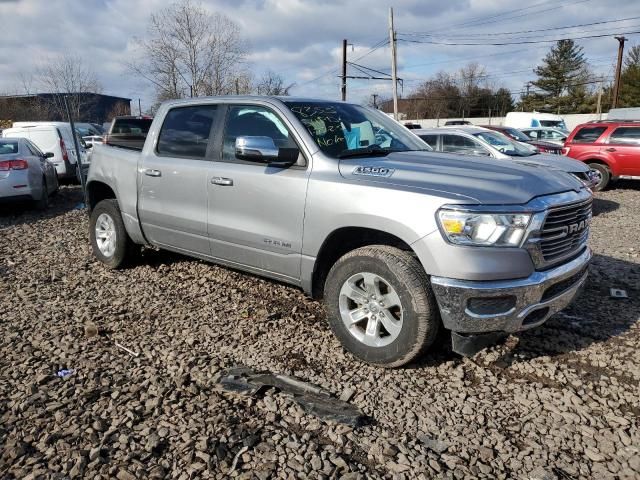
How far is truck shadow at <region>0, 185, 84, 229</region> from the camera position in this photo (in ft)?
29.6

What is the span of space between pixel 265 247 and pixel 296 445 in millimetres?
1665

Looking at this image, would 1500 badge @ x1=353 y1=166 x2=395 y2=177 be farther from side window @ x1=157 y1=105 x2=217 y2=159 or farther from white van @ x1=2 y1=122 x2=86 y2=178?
white van @ x1=2 y1=122 x2=86 y2=178

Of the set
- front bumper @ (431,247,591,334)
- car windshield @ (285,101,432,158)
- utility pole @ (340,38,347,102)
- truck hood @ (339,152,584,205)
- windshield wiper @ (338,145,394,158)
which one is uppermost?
utility pole @ (340,38,347,102)

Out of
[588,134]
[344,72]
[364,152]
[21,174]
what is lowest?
[21,174]

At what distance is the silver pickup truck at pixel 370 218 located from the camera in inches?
117

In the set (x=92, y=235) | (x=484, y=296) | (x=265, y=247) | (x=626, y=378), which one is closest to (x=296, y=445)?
(x=484, y=296)

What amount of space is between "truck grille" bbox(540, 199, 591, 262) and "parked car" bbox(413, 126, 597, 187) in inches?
258

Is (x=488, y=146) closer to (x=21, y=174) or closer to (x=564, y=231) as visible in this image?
(x=564, y=231)

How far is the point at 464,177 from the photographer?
3.24 m

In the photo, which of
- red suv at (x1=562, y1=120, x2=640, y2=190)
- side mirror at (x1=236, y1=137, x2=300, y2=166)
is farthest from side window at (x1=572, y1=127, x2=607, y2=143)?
side mirror at (x1=236, y1=137, x2=300, y2=166)

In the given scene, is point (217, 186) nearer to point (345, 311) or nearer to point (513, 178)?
point (345, 311)

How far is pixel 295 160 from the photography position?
12.2 feet

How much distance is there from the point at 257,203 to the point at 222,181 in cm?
43

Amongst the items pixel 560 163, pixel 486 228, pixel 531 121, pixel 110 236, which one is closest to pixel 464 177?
pixel 486 228
